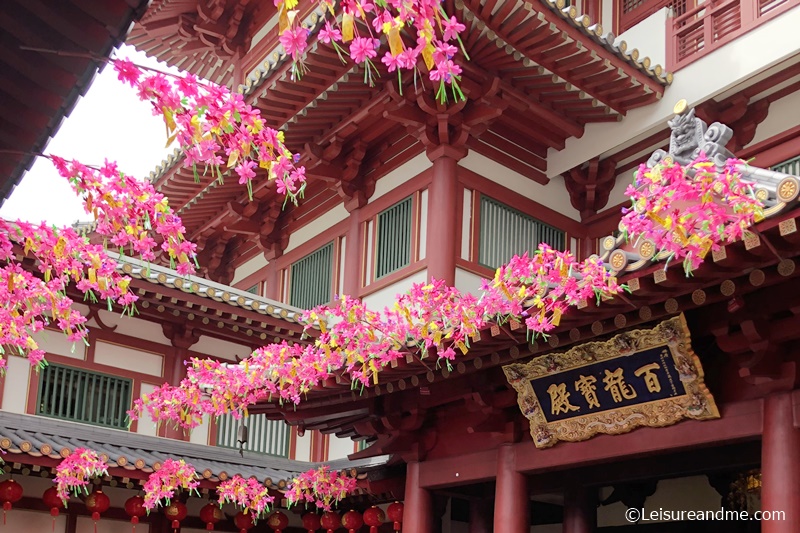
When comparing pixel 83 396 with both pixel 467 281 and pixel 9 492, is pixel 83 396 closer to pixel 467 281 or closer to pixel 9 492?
pixel 9 492

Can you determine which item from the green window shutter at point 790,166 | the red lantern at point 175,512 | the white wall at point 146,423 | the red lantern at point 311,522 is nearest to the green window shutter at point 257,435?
the white wall at point 146,423

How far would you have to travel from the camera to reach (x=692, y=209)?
6.06 m

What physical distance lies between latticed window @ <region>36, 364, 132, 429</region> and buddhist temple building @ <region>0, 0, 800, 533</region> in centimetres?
3

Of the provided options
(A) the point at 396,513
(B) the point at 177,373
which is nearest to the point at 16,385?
(B) the point at 177,373

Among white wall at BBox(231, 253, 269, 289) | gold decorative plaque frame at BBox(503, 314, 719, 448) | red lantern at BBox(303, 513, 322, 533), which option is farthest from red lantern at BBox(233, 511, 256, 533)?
gold decorative plaque frame at BBox(503, 314, 719, 448)

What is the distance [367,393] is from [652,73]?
528cm

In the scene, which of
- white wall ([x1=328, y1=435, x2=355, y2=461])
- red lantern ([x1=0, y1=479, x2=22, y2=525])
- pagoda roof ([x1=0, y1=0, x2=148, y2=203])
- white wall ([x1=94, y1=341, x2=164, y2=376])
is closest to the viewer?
pagoda roof ([x1=0, y1=0, x2=148, y2=203])

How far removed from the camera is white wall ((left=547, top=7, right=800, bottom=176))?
10.2 metres

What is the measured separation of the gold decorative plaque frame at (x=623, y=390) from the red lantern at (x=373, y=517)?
13.1 feet

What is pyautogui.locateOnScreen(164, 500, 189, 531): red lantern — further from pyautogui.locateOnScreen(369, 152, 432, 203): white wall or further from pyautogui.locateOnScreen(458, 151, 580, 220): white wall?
pyautogui.locateOnScreen(458, 151, 580, 220): white wall

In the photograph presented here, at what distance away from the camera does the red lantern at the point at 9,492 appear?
10.6 metres

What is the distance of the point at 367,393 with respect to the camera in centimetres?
969

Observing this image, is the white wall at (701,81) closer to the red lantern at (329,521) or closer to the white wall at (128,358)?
the red lantern at (329,521)

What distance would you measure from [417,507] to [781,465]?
4590 mm
